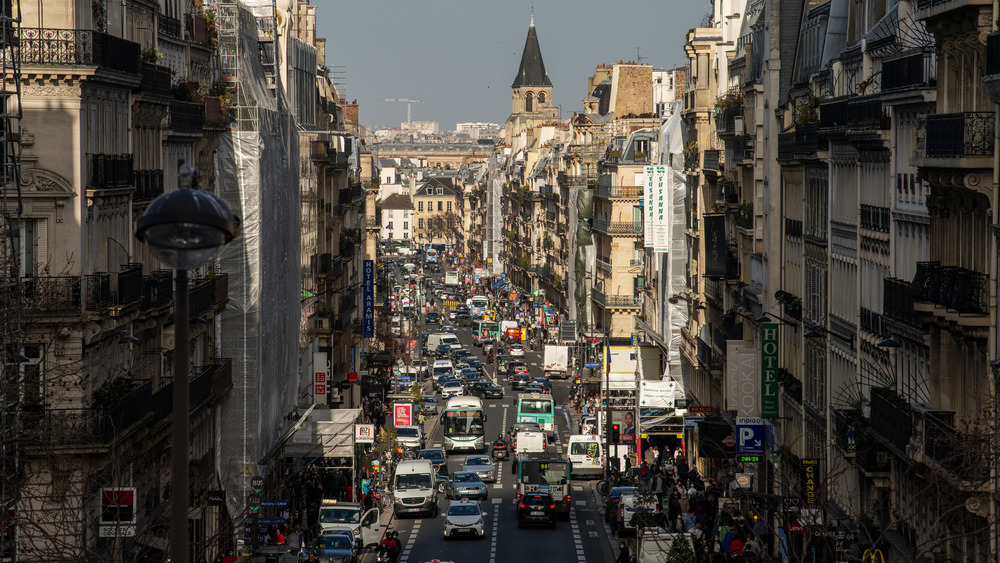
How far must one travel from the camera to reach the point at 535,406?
249 ft

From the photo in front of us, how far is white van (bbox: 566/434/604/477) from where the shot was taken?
209 ft

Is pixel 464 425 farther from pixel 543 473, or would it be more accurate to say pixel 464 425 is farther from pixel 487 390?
pixel 487 390

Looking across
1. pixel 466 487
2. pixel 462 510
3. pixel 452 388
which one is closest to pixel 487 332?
pixel 452 388

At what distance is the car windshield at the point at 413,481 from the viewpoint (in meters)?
53.6

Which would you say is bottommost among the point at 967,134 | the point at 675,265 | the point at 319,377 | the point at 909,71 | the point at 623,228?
the point at 319,377

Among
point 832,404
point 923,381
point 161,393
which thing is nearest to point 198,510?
point 161,393

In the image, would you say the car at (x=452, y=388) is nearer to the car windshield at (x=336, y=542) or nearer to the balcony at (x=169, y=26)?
the car windshield at (x=336, y=542)

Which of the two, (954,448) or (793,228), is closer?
(954,448)

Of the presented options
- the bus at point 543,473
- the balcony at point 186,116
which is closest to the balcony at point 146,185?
the balcony at point 186,116

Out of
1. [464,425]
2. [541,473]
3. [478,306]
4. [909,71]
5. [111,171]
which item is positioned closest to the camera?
[909,71]

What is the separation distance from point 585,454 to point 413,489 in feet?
39.6

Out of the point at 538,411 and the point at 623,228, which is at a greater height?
the point at 623,228

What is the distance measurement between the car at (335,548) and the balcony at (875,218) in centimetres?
1563

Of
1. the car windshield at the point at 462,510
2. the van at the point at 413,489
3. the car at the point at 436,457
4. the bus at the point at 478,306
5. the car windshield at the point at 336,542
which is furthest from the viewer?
the bus at the point at 478,306
